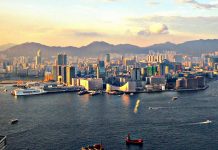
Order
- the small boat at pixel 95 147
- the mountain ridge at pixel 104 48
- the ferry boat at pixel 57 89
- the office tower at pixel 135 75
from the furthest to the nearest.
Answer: the mountain ridge at pixel 104 48 → the office tower at pixel 135 75 → the ferry boat at pixel 57 89 → the small boat at pixel 95 147

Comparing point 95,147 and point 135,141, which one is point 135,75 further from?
point 95,147

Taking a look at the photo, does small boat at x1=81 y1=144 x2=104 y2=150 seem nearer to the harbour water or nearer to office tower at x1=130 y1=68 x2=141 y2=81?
the harbour water

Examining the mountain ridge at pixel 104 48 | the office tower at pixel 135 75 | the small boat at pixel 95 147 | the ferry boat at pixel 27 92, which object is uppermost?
the mountain ridge at pixel 104 48

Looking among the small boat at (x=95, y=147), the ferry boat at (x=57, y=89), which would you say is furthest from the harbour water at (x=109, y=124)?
the ferry boat at (x=57, y=89)

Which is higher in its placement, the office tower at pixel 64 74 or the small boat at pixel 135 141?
the office tower at pixel 64 74

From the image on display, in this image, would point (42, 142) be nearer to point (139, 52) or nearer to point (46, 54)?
point (46, 54)

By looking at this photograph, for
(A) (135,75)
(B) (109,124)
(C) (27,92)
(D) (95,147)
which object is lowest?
(D) (95,147)

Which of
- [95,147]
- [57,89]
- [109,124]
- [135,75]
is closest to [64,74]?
[57,89]

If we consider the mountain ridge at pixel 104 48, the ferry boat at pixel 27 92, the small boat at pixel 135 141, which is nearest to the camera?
the small boat at pixel 135 141

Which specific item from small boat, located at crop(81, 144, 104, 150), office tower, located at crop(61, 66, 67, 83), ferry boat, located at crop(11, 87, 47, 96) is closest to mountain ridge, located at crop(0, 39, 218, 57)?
office tower, located at crop(61, 66, 67, 83)

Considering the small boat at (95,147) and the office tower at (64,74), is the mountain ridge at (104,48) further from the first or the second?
the small boat at (95,147)
